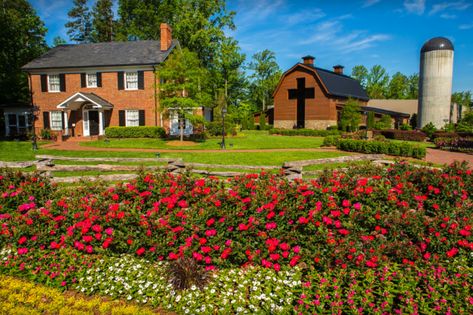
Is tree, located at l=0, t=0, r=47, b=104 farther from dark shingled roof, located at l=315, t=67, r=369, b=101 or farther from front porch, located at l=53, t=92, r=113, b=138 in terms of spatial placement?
dark shingled roof, located at l=315, t=67, r=369, b=101

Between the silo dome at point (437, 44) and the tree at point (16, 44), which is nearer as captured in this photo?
the tree at point (16, 44)

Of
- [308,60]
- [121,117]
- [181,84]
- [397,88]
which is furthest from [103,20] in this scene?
[397,88]

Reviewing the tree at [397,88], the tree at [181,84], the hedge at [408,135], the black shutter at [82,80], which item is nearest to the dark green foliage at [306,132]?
the hedge at [408,135]

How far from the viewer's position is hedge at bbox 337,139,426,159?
1788cm

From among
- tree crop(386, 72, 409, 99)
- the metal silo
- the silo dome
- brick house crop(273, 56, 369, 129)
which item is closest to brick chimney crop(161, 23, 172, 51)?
brick house crop(273, 56, 369, 129)

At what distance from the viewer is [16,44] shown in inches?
1407

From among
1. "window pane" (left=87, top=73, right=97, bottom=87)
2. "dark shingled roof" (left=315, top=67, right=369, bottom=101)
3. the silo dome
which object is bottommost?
"window pane" (left=87, top=73, right=97, bottom=87)

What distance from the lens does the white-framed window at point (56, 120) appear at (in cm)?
2939

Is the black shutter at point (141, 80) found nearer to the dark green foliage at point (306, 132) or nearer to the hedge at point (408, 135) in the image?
the dark green foliage at point (306, 132)

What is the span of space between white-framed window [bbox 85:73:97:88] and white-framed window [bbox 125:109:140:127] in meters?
4.11

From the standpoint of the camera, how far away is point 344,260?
15.5 ft

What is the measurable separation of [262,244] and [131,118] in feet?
86.2

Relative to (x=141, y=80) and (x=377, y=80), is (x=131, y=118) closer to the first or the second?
(x=141, y=80)

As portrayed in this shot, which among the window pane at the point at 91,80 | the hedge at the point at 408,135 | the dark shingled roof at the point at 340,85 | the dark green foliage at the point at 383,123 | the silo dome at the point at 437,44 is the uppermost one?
the silo dome at the point at 437,44
